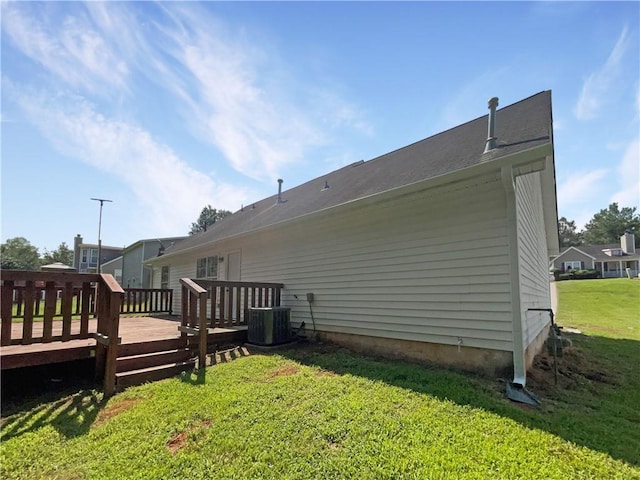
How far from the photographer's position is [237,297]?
6.80 metres

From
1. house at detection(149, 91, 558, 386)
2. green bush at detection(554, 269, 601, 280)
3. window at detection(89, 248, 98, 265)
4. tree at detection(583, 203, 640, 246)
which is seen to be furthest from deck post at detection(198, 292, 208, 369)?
tree at detection(583, 203, 640, 246)

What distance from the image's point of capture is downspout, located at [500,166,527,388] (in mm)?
3958

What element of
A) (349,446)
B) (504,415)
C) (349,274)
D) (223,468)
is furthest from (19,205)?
(504,415)

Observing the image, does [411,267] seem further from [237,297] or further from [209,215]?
[209,215]

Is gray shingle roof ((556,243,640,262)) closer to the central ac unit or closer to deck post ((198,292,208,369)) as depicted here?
the central ac unit

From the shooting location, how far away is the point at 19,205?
31.9ft

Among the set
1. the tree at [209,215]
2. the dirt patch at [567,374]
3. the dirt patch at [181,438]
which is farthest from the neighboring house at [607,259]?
the tree at [209,215]

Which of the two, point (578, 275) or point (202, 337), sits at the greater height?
point (578, 275)

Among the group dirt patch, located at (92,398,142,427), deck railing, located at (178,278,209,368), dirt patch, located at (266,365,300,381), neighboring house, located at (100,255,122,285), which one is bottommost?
dirt patch, located at (92,398,142,427)

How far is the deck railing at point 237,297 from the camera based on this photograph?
6039mm

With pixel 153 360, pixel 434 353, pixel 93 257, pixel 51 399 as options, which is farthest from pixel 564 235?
pixel 51 399

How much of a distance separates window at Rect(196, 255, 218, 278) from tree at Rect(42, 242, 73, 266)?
68197mm

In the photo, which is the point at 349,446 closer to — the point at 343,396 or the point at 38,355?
the point at 343,396

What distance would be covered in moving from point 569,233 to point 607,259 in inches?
1314
